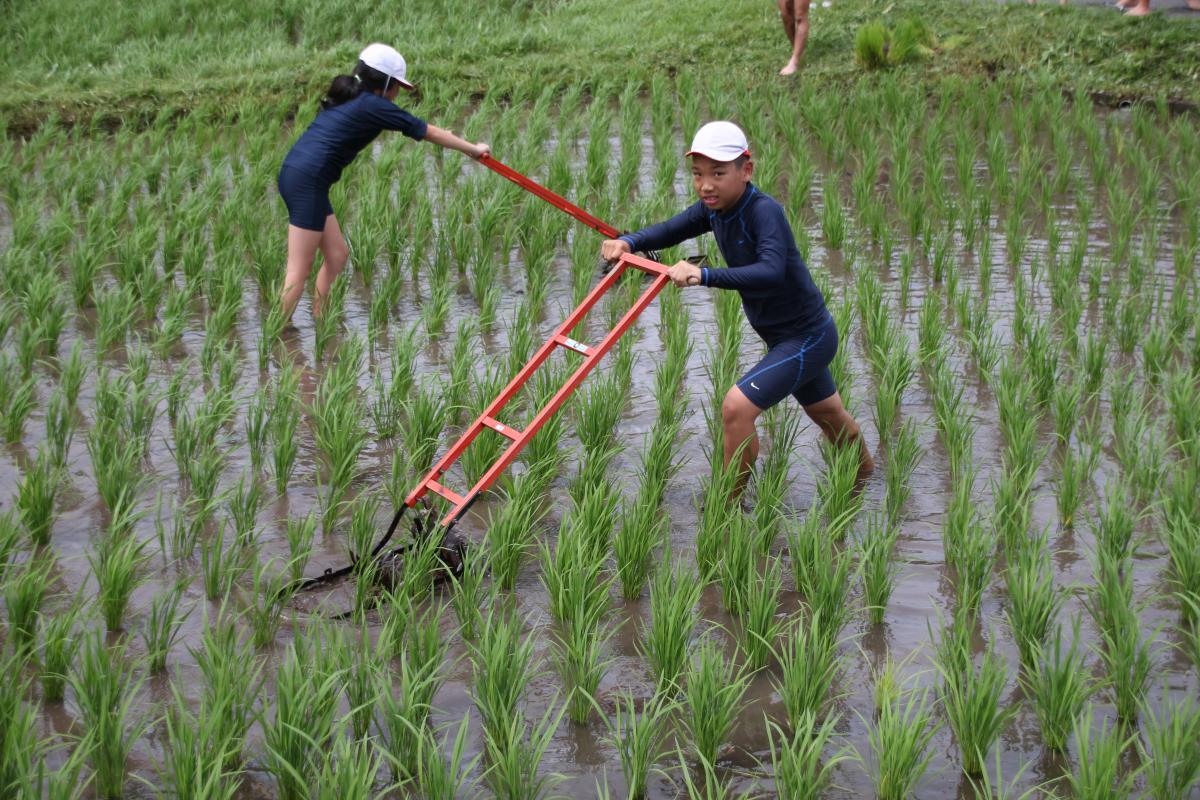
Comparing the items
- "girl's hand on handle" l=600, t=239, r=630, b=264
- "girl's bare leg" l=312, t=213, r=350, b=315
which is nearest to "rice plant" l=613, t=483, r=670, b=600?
"girl's hand on handle" l=600, t=239, r=630, b=264

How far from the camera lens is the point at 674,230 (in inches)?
154

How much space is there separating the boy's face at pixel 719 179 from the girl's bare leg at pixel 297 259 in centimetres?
213

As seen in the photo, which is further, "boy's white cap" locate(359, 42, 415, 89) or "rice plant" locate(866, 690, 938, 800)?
"boy's white cap" locate(359, 42, 415, 89)

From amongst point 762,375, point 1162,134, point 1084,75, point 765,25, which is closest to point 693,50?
point 765,25

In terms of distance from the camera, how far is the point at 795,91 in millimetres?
9250

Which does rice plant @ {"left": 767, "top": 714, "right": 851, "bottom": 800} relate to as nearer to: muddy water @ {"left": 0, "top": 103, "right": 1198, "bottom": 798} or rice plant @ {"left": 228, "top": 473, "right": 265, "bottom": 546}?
muddy water @ {"left": 0, "top": 103, "right": 1198, "bottom": 798}

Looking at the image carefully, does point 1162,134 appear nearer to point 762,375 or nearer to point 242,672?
point 762,375

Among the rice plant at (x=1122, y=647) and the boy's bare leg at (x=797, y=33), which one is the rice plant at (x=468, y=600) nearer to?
the rice plant at (x=1122, y=647)

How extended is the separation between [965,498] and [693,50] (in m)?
7.57

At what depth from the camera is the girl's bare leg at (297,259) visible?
17.2ft

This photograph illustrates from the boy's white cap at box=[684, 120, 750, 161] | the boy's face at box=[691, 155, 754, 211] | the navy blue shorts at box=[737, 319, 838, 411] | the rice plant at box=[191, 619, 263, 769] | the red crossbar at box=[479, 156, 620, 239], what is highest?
the boy's white cap at box=[684, 120, 750, 161]

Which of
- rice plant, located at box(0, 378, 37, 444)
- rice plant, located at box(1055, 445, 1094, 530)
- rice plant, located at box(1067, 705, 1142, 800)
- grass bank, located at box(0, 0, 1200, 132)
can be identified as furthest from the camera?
grass bank, located at box(0, 0, 1200, 132)

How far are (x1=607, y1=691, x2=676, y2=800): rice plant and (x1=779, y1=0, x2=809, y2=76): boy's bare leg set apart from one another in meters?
7.42

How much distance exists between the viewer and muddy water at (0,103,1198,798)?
279 cm
